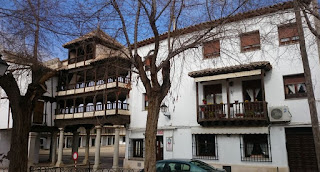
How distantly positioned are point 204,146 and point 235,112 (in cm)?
301

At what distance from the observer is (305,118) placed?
13695mm

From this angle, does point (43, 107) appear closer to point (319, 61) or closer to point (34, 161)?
point (34, 161)

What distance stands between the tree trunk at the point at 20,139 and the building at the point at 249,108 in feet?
21.5

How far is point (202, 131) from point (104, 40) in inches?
392

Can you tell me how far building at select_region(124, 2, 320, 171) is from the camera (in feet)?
45.5

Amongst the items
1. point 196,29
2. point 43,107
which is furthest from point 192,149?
point 43,107

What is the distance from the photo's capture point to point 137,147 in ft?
67.1

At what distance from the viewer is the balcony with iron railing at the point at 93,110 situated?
802 inches

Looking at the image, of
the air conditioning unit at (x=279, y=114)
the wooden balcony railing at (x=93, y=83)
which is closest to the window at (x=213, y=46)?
the air conditioning unit at (x=279, y=114)

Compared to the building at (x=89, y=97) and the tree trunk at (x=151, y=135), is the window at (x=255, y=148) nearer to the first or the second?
the building at (x=89, y=97)

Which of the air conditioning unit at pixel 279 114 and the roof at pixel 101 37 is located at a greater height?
the roof at pixel 101 37

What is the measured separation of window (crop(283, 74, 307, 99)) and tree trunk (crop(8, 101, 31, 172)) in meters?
12.5

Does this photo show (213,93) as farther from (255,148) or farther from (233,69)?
(255,148)

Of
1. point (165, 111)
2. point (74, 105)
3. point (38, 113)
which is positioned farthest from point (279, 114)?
point (38, 113)
